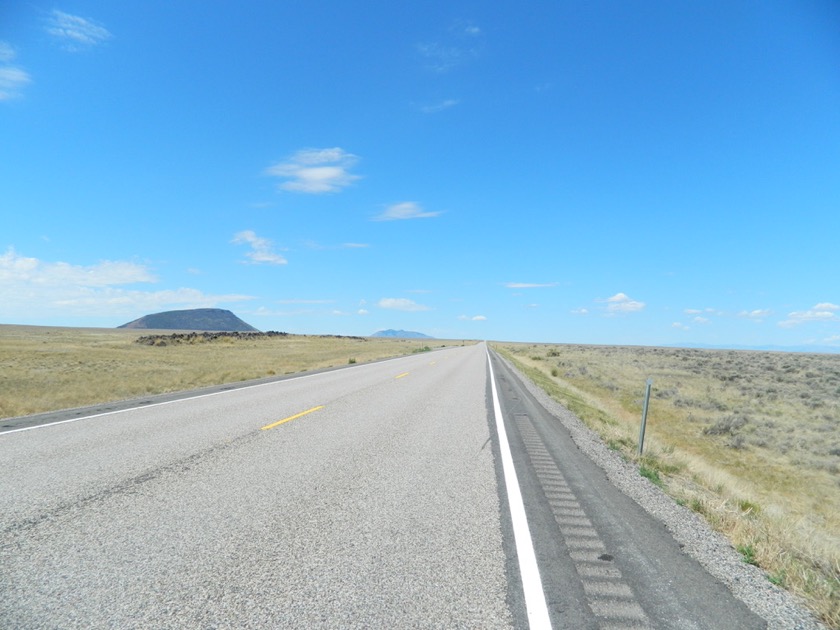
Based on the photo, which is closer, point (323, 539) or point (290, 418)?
point (323, 539)

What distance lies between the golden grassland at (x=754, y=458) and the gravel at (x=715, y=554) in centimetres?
15

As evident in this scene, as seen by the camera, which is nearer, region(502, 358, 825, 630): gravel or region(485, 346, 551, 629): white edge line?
region(485, 346, 551, 629): white edge line

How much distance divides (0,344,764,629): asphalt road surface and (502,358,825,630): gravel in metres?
0.18

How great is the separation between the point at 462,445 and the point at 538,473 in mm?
1787

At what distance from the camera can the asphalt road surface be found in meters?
3.27

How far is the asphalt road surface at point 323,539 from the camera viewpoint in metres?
3.27

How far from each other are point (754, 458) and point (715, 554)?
11057mm

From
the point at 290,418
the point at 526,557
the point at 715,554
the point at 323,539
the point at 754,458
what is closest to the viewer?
the point at 526,557

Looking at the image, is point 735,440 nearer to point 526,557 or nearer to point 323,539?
point 526,557

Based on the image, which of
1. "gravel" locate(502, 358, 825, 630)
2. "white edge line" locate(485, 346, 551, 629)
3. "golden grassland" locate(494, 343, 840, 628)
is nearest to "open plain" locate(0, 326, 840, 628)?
"golden grassland" locate(494, 343, 840, 628)

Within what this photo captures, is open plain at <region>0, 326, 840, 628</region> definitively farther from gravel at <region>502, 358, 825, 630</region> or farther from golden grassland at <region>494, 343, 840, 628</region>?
gravel at <region>502, 358, 825, 630</region>

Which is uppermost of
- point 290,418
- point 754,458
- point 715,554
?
point 290,418

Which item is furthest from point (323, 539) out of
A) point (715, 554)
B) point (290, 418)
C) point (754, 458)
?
point (754, 458)

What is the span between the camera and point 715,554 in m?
4.59
